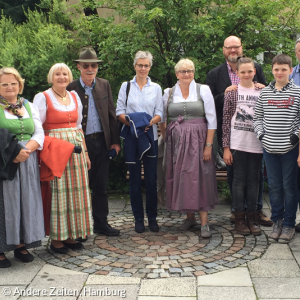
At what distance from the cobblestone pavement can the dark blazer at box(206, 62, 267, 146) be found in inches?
50.5

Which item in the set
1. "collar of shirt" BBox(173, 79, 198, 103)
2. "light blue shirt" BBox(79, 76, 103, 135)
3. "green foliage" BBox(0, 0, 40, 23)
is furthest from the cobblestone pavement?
"green foliage" BBox(0, 0, 40, 23)

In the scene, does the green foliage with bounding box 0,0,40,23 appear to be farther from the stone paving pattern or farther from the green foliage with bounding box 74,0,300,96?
the stone paving pattern

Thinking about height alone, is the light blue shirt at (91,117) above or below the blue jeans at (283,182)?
above

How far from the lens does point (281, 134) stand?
4.57 m

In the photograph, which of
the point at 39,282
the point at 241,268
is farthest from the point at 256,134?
the point at 39,282

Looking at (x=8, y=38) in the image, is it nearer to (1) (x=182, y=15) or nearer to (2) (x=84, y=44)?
(2) (x=84, y=44)

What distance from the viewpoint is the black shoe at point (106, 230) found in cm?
512

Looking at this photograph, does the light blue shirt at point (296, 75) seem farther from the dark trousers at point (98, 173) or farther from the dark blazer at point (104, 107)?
the dark trousers at point (98, 173)

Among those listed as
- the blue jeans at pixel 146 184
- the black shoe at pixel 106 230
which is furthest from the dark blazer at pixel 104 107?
the black shoe at pixel 106 230

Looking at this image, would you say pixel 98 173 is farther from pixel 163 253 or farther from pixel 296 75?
pixel 296 75

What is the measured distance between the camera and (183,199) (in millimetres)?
5000

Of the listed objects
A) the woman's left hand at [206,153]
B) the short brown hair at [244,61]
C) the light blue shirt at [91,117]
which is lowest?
the woman's left hand at [206,153]

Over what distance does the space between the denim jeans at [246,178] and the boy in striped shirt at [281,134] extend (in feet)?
0.57

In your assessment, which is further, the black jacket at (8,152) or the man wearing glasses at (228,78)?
the man wearing glasses at (228,78)
